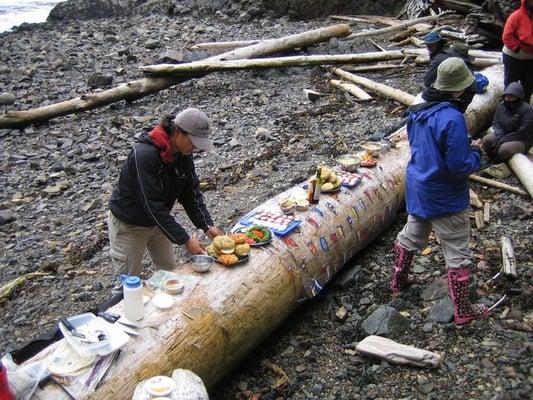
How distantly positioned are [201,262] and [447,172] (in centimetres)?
216

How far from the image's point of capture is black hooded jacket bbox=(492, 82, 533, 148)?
7.46m

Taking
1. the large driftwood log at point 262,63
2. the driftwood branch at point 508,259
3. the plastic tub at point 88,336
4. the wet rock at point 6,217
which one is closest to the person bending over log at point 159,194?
the plastic tub at point 88,336

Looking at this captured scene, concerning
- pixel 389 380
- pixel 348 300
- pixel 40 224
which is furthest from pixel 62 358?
pixel 40 224

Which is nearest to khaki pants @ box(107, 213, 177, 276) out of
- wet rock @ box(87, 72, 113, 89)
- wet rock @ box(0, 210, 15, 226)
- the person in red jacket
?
wet rock @ box(0, 210, 15, 226)

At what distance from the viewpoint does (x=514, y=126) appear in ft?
24.8

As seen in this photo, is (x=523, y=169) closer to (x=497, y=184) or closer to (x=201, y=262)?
(x=497, y=184)

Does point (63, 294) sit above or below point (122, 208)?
below

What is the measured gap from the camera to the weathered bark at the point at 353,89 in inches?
435

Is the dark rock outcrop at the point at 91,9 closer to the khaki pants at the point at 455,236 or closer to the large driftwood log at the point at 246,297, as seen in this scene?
the large driftwood log at the point at 246,297

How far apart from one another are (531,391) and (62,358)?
10.9ft

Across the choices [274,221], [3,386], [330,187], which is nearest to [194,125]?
[274,221]

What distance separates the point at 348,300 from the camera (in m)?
5.35

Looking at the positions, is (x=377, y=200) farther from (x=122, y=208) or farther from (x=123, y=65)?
(x=123, y=65)

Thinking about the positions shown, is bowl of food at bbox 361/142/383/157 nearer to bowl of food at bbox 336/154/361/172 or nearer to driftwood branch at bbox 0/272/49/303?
bowl of food at bbox 336/154/361/172
